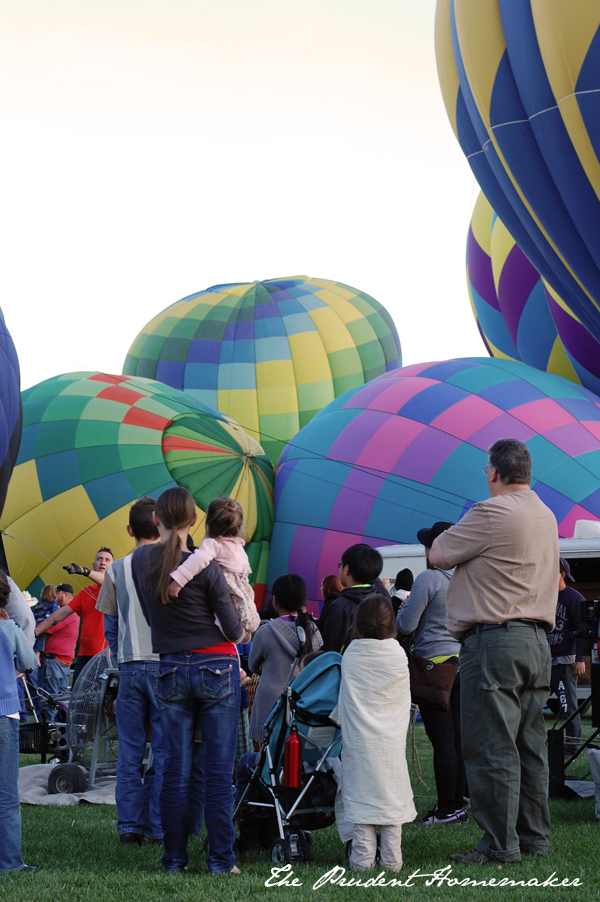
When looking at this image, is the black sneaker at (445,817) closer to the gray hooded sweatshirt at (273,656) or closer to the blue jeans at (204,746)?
the gray hooded sweatshirt at (273,656)

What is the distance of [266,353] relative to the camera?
15117 millimetres

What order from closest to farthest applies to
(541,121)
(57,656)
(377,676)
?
(377,676)
(541,121)
(57,656)

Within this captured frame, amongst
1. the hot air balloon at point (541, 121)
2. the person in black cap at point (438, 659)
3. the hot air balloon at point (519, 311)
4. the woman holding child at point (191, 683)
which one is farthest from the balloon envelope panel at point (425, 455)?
the woman holding child at point (191, 683)

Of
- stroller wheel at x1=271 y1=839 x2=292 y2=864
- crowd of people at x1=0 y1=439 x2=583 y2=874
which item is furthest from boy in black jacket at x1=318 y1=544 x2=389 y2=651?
stroller wheel at x1=271 y1=839 x2=292 y2=864

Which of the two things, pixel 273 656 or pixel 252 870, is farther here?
pixel 273 656

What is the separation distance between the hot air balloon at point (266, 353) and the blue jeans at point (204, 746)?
38.9 ft

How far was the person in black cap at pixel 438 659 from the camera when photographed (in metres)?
4.07

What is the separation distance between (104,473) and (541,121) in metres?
6.27

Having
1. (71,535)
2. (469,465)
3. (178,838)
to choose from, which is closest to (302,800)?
(178,838)

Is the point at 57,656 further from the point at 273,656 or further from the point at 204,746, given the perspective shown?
the point at 204,746

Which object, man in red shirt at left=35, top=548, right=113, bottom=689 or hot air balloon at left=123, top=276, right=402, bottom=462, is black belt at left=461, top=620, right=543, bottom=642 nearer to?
man in red shirt at left=35, top=548, right=113, bottom=689

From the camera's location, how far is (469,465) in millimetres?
9727

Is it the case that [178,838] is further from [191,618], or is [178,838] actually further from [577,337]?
[577,337]

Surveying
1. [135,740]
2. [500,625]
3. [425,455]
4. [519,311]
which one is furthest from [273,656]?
[519,311]
